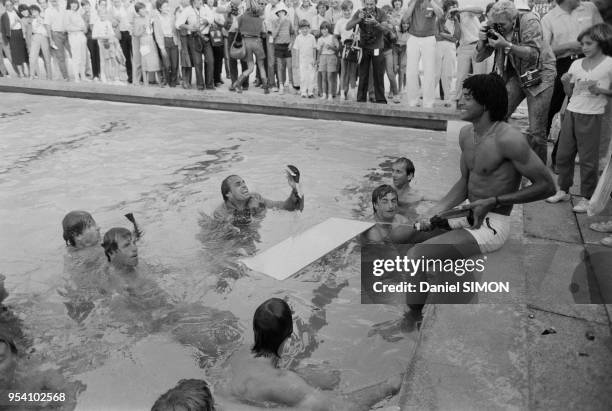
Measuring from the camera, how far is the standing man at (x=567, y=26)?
21.9ft

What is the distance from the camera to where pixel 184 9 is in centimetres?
1233

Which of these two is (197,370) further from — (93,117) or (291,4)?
(291,4)

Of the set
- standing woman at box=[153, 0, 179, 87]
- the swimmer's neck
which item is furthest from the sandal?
standing woman at box=[153, 0, 179, 87]

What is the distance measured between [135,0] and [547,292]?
43.9 ft

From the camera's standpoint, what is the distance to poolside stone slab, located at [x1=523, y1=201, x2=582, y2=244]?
4652 mm

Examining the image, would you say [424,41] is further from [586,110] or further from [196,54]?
[196,54]

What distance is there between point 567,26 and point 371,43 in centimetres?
421

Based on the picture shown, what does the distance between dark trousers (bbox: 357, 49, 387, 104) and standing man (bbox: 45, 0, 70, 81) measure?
7956 mm

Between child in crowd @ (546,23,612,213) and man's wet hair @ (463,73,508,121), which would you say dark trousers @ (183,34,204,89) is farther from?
man's wet hair @ (463,73,508,121)

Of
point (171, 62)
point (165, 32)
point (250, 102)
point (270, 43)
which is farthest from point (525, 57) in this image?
point (171, 62)

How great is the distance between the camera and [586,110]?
5.22 meters

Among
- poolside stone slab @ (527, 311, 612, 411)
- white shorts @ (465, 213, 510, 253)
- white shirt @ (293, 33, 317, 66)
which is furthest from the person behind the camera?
white shirt @ (293, 33, 317, 66)

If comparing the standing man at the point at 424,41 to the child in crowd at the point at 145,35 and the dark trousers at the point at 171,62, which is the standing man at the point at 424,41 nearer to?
the dark trousers at the point at 171,62

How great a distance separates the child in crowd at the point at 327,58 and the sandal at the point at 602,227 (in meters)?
7.26
